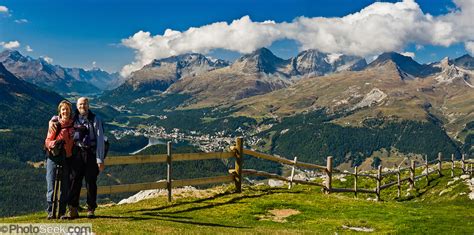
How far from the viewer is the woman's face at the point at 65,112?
51.5 feet

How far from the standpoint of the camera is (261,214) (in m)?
22.6

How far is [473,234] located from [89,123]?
17128mm

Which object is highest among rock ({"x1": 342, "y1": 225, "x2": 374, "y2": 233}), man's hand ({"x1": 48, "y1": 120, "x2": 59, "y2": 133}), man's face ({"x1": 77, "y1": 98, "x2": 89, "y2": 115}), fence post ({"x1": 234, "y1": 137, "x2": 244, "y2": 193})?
man's face ({"x1": 77, "y1": 98, "x2": 89, "y2": 115})

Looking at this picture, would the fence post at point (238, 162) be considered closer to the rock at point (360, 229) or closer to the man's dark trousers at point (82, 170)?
the rock at point (360, 229)

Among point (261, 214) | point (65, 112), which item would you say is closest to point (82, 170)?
point (65, 112)

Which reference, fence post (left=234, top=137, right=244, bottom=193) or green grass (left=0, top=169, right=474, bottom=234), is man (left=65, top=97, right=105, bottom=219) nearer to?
green grass (left=0, top=169, right=474, bottom=234)

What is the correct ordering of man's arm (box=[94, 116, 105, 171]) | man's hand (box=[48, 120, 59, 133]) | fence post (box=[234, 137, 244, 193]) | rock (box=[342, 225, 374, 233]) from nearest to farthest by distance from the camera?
man's hand (box=[48, 120, 59, 133]), man's arm (box=[94, 116, 105, 171]), rock (box=[342, 225, 374, 233]), fence post (box=[234, 137, 244, 193])

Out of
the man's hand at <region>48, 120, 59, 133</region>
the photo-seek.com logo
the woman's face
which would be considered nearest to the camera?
the photo-seek.com logo

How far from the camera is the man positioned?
16.4m

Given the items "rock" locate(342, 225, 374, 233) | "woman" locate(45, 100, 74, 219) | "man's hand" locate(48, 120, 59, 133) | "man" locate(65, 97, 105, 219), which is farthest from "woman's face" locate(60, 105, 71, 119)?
"rock" locate(342, 225, 374, 233)

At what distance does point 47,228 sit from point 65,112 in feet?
14.2

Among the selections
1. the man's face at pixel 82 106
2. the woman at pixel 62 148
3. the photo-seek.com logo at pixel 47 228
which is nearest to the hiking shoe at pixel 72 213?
the woman at pixel 62 148

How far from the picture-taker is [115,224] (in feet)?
50.2

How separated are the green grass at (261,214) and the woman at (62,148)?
3.50 feet
